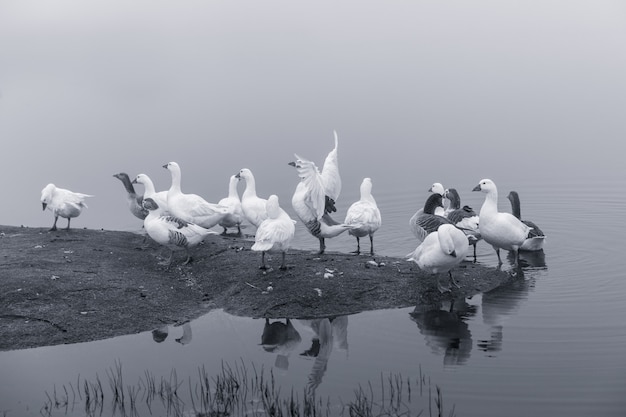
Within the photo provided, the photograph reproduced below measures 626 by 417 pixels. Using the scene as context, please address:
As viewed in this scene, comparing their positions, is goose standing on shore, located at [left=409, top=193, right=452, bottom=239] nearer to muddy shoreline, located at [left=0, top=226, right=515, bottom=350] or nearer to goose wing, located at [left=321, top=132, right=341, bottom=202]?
muddy shoreline, located at [left=0, top=226, right=515, bottom=350]

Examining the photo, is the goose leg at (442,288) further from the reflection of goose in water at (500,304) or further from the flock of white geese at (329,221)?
the reflection of goose in water at (500,304)

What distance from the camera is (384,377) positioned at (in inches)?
401

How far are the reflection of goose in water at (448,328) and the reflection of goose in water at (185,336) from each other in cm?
350

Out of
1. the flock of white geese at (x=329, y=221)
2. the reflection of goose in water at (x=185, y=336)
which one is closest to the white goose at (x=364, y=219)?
the flock of white geese at (x=329, y=221)

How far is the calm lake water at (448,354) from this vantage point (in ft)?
31.9

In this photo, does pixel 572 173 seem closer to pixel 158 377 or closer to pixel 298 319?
pixel 298 319

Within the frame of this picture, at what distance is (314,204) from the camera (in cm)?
1559

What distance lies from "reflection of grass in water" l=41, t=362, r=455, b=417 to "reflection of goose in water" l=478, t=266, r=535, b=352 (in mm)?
1667

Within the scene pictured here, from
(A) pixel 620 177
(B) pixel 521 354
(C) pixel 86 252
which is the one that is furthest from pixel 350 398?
(A) pixel 620 177

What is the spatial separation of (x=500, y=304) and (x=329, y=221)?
4.13 m

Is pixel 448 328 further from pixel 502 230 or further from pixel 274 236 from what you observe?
pixel 502 230

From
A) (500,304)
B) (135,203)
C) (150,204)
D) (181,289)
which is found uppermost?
(135,203)

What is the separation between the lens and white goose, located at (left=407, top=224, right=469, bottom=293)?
42.5 feet

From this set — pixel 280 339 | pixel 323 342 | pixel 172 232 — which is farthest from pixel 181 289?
pixel 323 342
